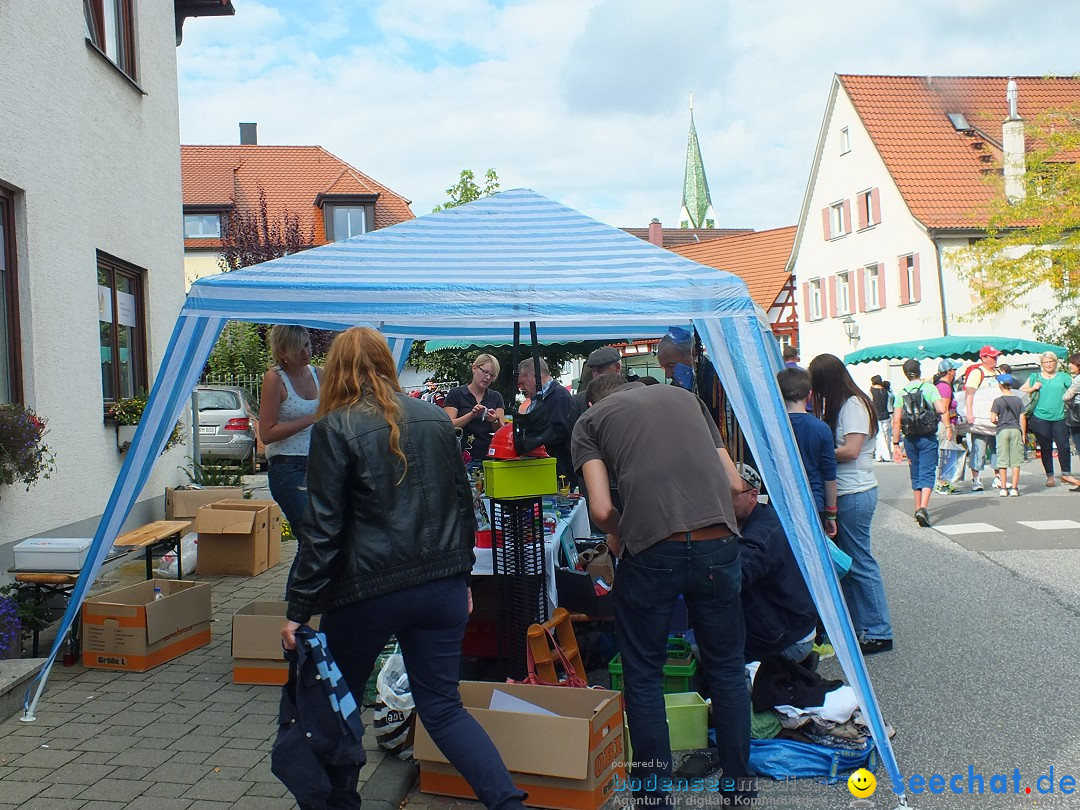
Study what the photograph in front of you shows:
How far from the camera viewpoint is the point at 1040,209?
62.3 ft

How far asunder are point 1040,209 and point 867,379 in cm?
1058

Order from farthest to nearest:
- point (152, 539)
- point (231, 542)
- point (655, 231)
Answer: point (655, 231)
point (231, 542)
point (152, 539)

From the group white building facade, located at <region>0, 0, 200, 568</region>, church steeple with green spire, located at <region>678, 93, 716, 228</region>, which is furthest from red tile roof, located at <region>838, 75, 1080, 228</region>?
church steeple with green spire, located at <region>678, 93, 716, 228</region>

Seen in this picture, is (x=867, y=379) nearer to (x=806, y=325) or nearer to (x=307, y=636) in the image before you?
(x=806, y=325)

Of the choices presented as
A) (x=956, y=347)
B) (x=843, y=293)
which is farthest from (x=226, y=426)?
(x=843, y=293)

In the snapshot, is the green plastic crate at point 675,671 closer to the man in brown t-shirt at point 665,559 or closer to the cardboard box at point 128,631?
the man in brown t-shirt at point 665,559

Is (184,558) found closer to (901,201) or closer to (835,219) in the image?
(901,201)

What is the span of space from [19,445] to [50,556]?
0.88 metres

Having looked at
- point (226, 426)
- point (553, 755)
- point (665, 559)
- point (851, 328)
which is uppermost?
point (851, 328)

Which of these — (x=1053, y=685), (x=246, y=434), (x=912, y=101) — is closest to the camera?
(x=1053, y=685)

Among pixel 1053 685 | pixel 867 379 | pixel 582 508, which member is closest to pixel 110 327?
pixel 582 508

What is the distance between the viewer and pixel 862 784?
392 centimetres

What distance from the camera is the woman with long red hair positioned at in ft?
10.4

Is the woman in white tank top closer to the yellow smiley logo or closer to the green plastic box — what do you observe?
the green plastic box
